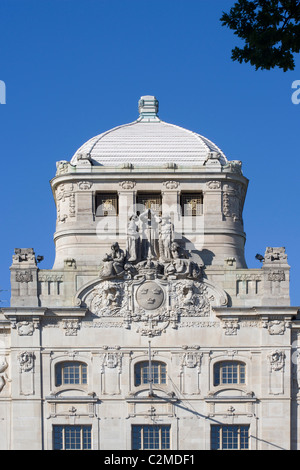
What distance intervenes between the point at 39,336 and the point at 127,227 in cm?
787

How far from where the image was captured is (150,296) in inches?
2876

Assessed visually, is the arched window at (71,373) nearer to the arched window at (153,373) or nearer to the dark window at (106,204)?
the arched window at (153,373)

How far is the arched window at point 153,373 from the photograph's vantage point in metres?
72.6

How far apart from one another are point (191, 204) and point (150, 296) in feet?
24.0

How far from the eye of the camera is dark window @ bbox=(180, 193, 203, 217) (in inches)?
3059

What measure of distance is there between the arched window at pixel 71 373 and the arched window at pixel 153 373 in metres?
2.72

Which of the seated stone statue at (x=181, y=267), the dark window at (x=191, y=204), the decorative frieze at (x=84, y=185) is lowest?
the seated stone statue at (x=181, y=267)

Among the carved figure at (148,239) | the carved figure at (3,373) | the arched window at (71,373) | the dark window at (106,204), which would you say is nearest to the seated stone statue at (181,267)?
the carved figure at (148,239)

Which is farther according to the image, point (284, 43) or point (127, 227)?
point (127, 227)

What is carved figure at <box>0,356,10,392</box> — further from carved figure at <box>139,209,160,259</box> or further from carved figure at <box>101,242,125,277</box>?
carved figure at <box>139,209,160,259</box>

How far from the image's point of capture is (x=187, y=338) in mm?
72812
